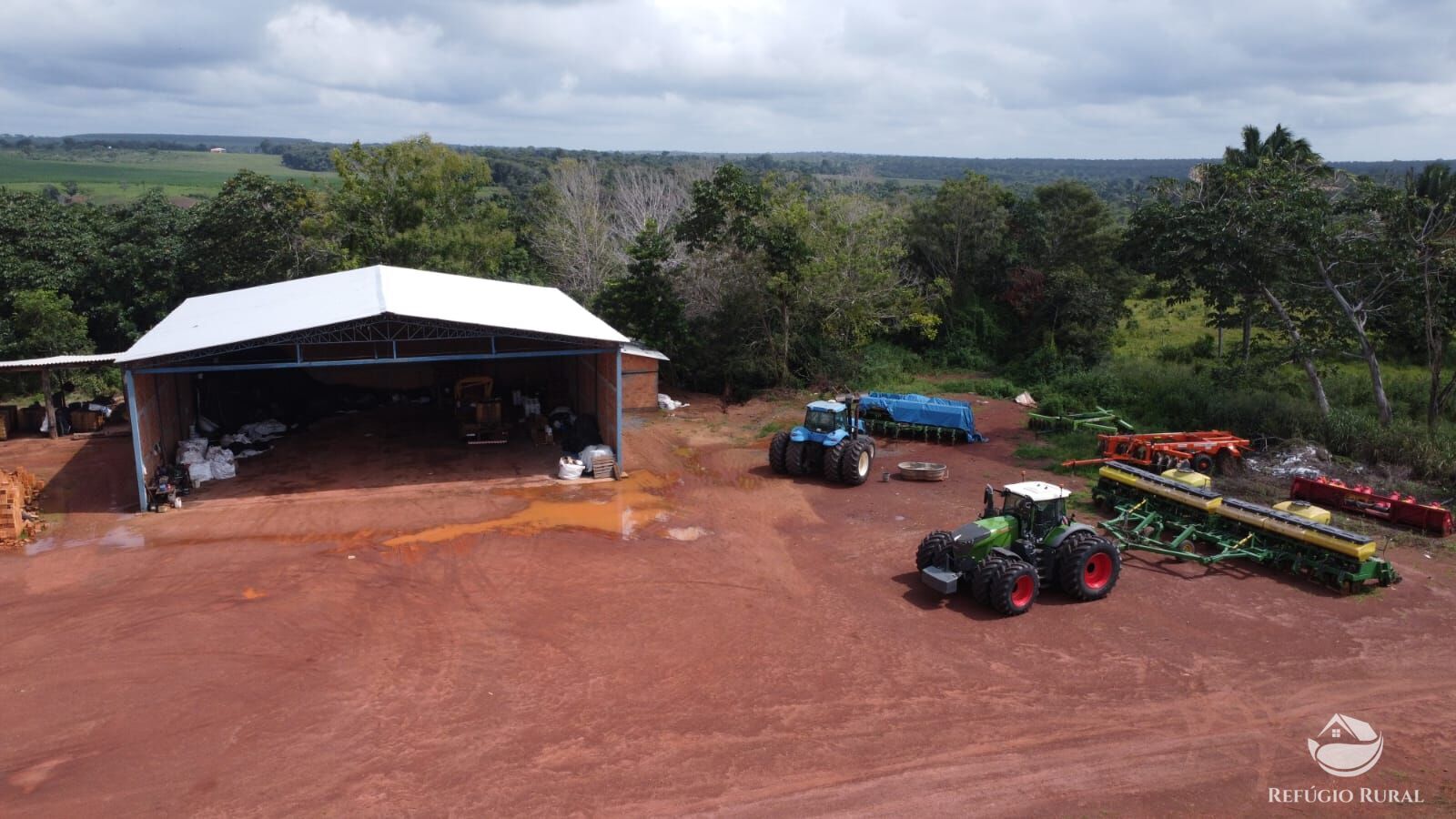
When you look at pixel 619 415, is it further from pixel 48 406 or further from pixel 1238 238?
pixel 48 406

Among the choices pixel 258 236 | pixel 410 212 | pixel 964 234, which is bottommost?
pixel 258 236

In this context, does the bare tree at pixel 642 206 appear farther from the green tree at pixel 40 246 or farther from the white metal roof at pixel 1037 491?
the white metal roof at pixel 1037 491

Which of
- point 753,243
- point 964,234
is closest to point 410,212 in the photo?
point 753,243

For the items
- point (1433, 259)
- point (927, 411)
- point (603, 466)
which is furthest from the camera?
point (927, 411)

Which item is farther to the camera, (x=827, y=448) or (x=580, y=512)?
(x=827, y=448)

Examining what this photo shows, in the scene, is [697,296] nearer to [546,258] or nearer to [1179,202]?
[546,258]

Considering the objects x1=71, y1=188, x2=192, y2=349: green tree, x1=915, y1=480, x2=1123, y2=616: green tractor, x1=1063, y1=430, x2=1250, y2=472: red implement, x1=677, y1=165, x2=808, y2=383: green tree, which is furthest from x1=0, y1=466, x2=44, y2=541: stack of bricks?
x1=1063, y1=430, x2=1250, y2=472: red implement

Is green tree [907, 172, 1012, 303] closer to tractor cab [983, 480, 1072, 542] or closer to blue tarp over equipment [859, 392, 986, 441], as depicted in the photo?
blue tarp over equipment [859, 392, 986, 441]
